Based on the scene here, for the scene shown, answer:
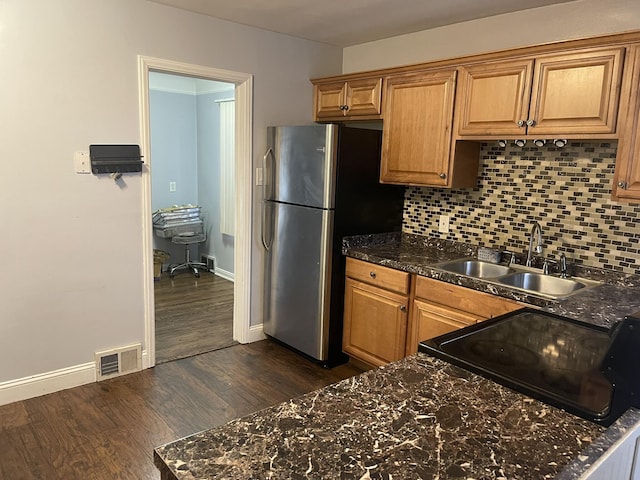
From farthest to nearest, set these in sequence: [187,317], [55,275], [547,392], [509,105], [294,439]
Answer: [187,317] → [55,275] → [509,105] → [547,392] → [294,439]

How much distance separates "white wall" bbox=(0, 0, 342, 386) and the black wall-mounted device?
0.06 m

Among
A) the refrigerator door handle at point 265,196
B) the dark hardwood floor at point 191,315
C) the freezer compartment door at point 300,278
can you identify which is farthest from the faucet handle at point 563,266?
the dark hardwood floor at point 191,315

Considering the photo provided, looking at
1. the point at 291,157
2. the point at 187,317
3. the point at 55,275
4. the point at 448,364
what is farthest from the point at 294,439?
the point at 187,317

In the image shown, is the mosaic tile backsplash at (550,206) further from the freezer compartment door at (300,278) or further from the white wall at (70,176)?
the white wall at (70,176)

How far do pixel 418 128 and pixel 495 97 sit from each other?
55cm

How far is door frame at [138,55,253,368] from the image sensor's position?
3.01m

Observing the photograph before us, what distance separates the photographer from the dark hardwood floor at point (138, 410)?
2.25 m

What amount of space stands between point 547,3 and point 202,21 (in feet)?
7.09

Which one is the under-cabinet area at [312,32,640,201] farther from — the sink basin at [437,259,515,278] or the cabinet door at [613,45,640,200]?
the sink basin at [437,259,515,278]

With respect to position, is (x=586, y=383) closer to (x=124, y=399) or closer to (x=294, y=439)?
(x=294, y=439)

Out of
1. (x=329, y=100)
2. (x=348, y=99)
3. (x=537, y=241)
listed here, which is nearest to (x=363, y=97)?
(x=348, y=99)

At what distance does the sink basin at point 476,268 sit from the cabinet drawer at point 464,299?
0.19m

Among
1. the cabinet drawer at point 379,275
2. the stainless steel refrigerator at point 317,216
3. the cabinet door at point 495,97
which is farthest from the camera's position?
the stainless steel refrigerator at point 317,216

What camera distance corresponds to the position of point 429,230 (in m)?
3.49
